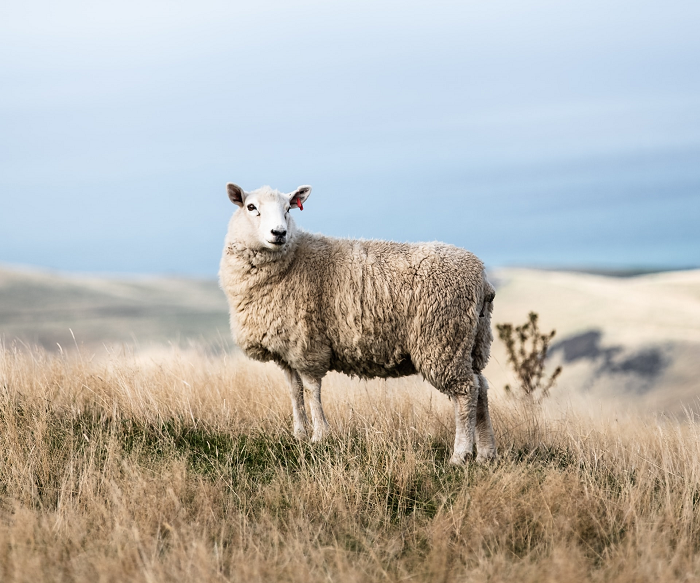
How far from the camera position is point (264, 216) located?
6984 mm

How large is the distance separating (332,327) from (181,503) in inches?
90.1

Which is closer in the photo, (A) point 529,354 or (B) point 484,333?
(B) point 484,333

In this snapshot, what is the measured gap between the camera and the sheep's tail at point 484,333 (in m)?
7.46

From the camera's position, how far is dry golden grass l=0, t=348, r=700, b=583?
15.7ft

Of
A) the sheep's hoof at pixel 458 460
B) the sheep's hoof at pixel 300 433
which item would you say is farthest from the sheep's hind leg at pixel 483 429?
the sheep's hoof at pixel 300 433

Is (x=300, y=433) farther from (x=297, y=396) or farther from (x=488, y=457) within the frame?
(x=488, y=457)

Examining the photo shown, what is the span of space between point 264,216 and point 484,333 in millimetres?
2593

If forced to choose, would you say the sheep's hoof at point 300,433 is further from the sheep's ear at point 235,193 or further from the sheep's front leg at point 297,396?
the sheep's ear at point 235,193

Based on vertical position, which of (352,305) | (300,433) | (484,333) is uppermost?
(352,305)

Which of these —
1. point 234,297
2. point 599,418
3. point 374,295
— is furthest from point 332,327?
point 599,418

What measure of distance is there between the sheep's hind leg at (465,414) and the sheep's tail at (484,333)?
0.37m

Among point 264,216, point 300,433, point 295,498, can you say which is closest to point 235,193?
point 264,216

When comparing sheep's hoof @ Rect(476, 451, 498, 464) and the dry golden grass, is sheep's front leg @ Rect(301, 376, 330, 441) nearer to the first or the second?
the dry golden grass

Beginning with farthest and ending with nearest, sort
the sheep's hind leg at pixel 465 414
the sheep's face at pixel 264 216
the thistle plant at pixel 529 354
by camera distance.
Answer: the thistle plant at pixel 529 354
the sheep's hind leg at pixel 465 414
the sheep's face at pixel 264 216
